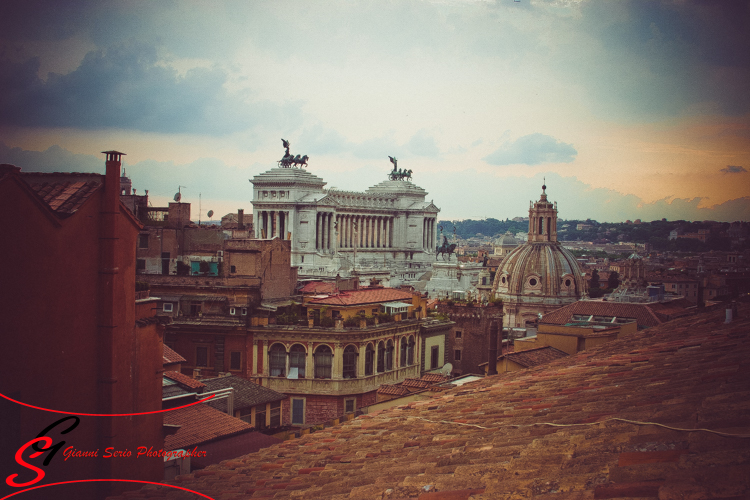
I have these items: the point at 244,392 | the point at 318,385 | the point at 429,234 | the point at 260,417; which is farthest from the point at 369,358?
the point at 429,234

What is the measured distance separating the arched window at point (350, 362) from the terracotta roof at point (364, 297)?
2.53 meters

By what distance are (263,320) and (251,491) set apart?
22421 mm

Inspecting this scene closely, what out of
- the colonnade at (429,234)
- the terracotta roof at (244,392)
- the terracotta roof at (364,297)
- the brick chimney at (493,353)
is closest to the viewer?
the terracotta roof at (244,392)

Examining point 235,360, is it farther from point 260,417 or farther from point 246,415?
point 246,415

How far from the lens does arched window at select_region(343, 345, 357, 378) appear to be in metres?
29.9

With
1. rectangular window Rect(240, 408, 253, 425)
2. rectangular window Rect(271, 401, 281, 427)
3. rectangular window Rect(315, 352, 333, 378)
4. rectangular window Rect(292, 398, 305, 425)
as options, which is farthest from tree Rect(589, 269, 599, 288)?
rectangular window Rect(240, 408, 253, 425)

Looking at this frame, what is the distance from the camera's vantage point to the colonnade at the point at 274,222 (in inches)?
2948

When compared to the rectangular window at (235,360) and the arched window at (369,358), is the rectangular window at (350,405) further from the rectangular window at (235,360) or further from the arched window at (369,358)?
the rectangular window at (235,360)

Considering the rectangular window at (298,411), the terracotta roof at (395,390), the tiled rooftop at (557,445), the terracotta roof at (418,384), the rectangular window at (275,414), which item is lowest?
the rectangular window at (298,411)

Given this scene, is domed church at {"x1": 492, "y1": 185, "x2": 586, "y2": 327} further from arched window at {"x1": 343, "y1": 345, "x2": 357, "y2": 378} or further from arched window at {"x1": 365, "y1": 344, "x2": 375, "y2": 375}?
arched window at {"x1": 343, "y1": 345, "x2": 357, "y2": 378}

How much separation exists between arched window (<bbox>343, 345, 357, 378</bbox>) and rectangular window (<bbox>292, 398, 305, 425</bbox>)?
2044 millimetres

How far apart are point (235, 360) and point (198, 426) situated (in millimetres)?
13326

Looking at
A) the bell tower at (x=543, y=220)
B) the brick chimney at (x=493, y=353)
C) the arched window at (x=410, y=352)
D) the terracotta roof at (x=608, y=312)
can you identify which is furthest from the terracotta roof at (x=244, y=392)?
the bell tower at (x=543, y=220)

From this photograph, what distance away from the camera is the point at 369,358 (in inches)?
1207
